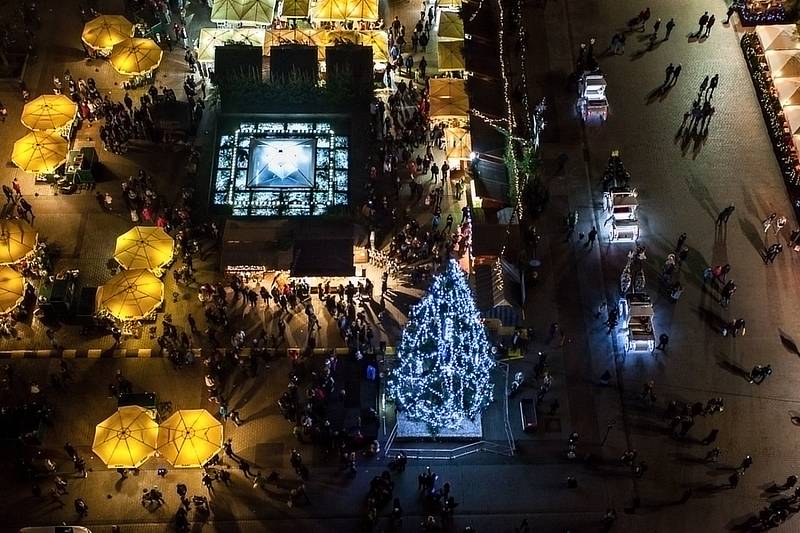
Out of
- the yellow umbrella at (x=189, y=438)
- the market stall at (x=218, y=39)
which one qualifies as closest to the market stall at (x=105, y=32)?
the market stall at (x=218, y=39)

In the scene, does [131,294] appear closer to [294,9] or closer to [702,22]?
[294,9]

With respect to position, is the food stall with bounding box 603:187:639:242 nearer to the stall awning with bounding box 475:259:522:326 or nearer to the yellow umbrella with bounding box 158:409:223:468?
the stall awning with bounding box 475:259:522:326

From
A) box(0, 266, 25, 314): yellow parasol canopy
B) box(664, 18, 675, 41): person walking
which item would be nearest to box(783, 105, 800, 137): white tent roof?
box(664, 18, 675, 41): person walking

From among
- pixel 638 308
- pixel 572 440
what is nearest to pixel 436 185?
pixel 638 308

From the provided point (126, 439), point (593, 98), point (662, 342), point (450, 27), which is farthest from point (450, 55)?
point (126, 439)

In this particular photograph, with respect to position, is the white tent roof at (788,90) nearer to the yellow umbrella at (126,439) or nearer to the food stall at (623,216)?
the food stall at (623,216)

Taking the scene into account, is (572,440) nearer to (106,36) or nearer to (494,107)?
(494,107)
